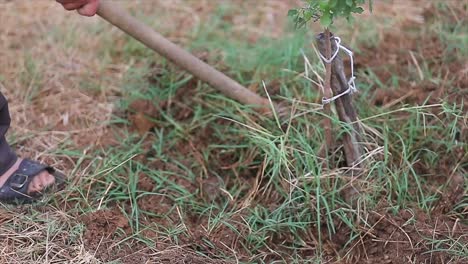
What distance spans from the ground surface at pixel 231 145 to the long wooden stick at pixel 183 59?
3.0 inches

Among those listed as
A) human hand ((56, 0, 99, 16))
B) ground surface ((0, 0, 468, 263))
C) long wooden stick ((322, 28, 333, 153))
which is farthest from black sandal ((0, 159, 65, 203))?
long wooden stick ((322, 28, 333, 153))

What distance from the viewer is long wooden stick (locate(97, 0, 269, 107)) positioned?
7.66 ft

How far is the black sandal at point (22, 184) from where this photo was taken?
2229 mm

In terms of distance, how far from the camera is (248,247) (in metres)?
2.14

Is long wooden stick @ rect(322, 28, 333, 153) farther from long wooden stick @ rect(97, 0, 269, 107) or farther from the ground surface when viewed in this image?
long wooden stick @ rect(97, 0, 269, 107)

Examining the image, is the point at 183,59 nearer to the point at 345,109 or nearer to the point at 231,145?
the point at 231,145

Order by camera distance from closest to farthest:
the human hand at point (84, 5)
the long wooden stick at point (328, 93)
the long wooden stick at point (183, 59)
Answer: the long wooden stick at point (328, 93) < the human hand at point (84, 5) < the long wooden stick at point (183, 59)

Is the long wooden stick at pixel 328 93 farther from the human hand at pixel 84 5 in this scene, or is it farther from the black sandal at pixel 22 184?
the black sandal at pixel 22 184

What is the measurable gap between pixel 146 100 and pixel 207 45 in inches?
18.3

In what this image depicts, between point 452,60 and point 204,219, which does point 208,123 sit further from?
point 452,60

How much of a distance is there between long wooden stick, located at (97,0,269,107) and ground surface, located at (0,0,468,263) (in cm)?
8

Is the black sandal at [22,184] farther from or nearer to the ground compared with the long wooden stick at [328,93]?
nearer to the ground

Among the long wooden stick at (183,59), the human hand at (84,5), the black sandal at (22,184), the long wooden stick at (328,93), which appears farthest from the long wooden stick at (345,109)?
the black sandal at (22,184)

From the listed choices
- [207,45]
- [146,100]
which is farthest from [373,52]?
[146,100]
